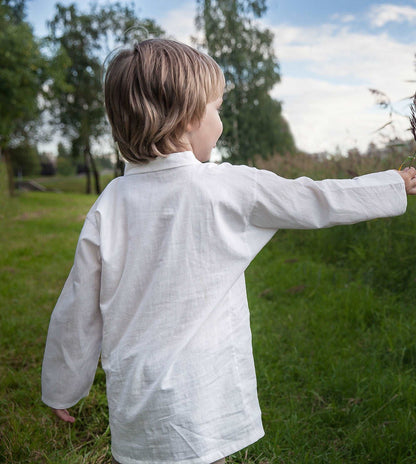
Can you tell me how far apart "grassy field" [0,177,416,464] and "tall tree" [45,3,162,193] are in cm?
2352

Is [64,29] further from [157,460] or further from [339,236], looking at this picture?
[157,460]

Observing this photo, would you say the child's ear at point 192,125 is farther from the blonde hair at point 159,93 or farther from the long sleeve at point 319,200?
the long sleeve at point 319,200

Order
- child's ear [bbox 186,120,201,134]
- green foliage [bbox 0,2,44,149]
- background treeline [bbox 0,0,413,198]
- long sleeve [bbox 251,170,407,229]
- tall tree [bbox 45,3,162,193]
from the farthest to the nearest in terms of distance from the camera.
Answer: tall tree [bbox 45,3,162,193] < green foliage [bbox 0,2,44,149] < background treeline [bbox 0,0,413,198] < child's ear [bbox 186,120,201,134] < long sleeve [bbox 251,170,407,229]

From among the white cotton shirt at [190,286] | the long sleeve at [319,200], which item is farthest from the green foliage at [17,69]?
the long sleeve at [319,200]

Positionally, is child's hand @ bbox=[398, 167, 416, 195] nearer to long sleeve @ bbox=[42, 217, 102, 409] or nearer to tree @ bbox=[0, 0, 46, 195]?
long sleeve @ bbox=[42, 217, 102, 409]

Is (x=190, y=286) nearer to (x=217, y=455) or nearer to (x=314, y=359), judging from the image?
(x=217, y=455)

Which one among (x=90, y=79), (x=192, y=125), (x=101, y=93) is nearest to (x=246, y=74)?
(x=90, y=79)

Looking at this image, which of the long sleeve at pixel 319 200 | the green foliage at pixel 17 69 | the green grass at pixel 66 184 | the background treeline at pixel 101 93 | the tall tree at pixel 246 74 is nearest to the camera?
the long sleeve at pixel 319 200

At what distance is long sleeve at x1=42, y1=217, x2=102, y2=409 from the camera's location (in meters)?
1.27

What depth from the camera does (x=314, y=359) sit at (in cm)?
278

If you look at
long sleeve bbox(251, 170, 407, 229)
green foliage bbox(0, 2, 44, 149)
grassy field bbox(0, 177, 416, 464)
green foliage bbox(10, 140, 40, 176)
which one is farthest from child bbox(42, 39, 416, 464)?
green foliage bbox(10, 140, 40, 176)

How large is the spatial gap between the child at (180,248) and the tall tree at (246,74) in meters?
18.2

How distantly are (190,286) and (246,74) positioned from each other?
822 inches

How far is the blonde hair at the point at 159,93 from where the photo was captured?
3.98ft
